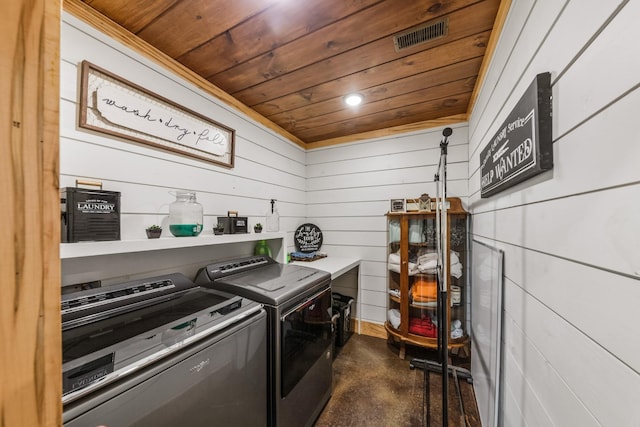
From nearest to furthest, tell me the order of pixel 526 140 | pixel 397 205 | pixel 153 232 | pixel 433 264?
pixel 526 140 → pixel 153 232 → pixel 433 264 → pixel 397 205

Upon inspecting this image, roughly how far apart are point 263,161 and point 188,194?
982 millimetres

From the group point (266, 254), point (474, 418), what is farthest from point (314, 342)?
point (474, 418)

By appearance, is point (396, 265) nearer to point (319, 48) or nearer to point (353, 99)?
point (353, 99)

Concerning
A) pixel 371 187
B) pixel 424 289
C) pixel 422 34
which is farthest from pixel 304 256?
pixel 422 34

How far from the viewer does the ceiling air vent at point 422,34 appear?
1.27m

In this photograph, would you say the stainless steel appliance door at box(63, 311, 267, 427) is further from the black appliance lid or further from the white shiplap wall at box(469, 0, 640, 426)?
the white shiplap wall at box(469, 0, 640, 426)

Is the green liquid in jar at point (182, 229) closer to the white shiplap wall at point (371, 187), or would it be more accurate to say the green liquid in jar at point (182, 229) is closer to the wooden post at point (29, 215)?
the wooden post at point (29, 215)

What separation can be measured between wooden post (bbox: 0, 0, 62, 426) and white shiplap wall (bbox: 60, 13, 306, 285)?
0.99 meters

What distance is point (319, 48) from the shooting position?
1.44m

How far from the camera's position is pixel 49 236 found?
0.39m

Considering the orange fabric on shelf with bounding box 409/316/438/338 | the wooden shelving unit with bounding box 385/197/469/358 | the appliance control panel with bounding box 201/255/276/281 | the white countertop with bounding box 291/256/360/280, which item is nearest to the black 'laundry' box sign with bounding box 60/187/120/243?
the appliance control panel with bounding box 201/255/276/281

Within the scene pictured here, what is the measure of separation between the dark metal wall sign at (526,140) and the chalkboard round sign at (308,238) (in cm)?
195

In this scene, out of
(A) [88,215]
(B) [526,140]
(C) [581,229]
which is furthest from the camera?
(A) [88,215]

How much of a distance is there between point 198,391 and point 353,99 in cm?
210
